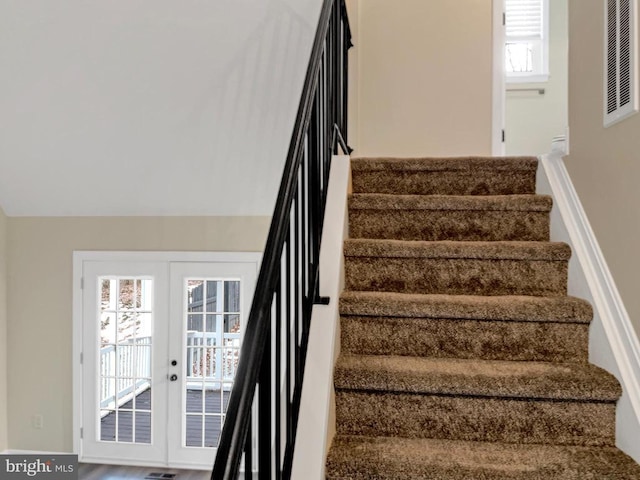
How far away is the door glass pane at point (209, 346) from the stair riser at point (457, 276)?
114 inches

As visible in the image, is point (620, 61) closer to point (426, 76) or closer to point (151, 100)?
point (426, 76)

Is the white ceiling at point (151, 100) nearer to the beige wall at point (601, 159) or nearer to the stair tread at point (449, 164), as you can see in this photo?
the stair tread at point (449, 164)

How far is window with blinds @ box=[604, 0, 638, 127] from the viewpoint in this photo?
4.85ft

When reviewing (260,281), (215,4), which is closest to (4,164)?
(215,4)

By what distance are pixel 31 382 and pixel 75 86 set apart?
3.14 metres

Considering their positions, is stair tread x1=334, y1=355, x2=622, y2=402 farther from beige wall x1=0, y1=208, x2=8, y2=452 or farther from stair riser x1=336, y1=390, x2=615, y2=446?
beige wall x1=0, y1=208, x2=8, y2=452

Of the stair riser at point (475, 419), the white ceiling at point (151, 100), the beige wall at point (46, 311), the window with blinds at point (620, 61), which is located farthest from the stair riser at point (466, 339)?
the beige wall at point (46, 311)

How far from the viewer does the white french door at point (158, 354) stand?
14.9ft

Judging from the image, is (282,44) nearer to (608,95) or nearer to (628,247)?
(608,95)

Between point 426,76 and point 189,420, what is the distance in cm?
378

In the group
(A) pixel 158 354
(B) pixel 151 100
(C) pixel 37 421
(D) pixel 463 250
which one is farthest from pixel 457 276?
(C) pixel 37 421

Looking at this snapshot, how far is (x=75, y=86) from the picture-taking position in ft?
10.9

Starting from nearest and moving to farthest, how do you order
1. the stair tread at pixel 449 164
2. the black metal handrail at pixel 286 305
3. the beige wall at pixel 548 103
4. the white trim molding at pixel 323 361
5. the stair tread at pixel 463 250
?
the black metal handrail at pixel 286 305 < the white trim molding at pixel 323 361 < the stair tread at pixel 463 250 < the stair tread at pixel 449 164 < the beige wall at pixel 548 103
